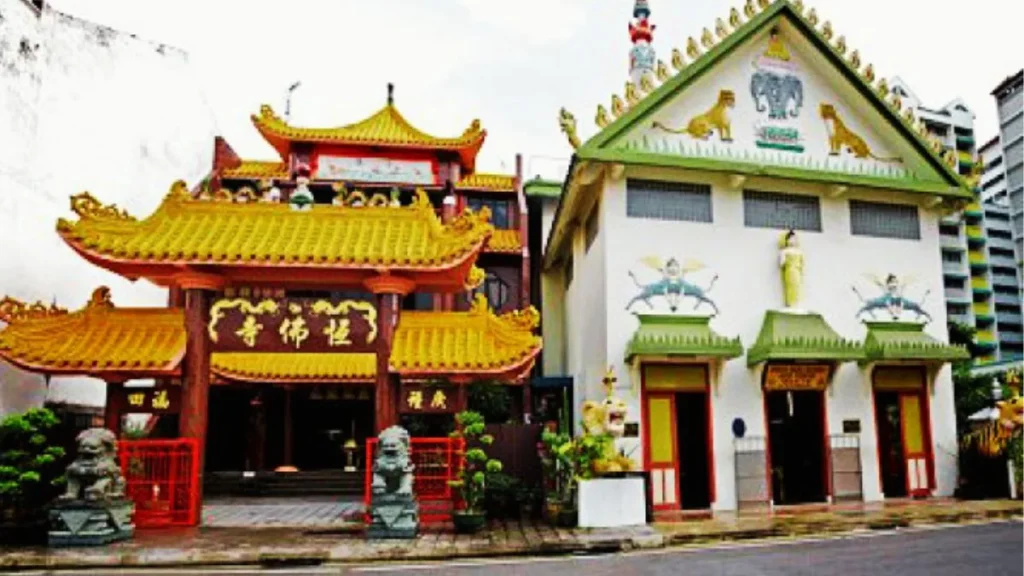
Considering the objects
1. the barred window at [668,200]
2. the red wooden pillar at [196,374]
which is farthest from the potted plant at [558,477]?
the red wooden pillar at [196,374]

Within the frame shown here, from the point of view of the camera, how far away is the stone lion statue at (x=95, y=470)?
10289 millimetres

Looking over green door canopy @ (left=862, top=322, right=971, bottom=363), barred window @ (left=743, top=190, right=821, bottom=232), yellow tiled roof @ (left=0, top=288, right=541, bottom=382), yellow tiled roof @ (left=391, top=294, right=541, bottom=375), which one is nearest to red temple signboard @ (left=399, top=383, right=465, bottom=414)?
yellow tiled roof @ (left=0, top=288, right=541, bottom=382)

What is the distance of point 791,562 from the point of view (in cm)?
875

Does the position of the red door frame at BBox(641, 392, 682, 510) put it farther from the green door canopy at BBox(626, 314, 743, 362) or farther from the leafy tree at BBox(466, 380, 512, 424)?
the leafy tree at BBox(466, 380, 512, 424)

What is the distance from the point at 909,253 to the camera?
1628cm

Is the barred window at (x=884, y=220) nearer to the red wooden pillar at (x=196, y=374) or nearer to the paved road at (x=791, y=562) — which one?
the paved road at (x=791, y=562)

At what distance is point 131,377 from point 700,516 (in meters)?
9.68

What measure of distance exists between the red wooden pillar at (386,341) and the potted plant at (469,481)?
109cm

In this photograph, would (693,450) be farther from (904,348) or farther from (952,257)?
(952,257)

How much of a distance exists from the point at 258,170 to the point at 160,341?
12774mm

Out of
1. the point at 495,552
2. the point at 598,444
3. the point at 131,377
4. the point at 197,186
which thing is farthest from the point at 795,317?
the point at 197,186

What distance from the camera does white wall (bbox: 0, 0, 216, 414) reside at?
1312 centimetres

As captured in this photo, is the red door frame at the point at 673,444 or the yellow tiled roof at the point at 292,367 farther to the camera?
the yellow tiled roof at the point at 292,367

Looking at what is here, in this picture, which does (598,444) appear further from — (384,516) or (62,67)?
(62,67)
